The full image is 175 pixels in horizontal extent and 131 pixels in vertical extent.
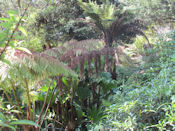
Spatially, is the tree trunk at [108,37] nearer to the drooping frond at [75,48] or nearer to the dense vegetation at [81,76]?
the dense vegetation at [81,76]

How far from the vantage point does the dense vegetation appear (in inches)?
47.5

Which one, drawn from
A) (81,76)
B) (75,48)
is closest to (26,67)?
(81,76)

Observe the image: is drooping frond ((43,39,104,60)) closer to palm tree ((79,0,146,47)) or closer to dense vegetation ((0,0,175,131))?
dense vegetation ((0,0,175,131))

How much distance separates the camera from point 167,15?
12.3 m

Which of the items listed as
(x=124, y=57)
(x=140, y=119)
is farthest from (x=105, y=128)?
(x=124, y=57)

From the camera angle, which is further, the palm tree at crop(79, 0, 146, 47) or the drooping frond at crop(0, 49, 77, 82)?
the palm tree at crop(79, 0, 146, 47)

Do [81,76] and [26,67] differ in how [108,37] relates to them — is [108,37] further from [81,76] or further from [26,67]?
[26,67]

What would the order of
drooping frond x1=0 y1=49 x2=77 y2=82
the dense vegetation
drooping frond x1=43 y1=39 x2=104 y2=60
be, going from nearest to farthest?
the dense vegetation
drooping frond x1=0 y1=49 x2=77 y2=82
drooping frond x1=43 y1=39 x2=104 y2=60

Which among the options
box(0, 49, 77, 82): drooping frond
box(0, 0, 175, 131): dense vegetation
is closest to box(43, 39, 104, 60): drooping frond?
box(0, 0, 175, 131): dense vegetation

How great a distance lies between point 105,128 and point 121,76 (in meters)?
2.23

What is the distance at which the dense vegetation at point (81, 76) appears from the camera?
1207 millimetres

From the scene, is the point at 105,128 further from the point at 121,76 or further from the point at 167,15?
the point at 167,15

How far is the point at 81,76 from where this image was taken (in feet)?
8.07

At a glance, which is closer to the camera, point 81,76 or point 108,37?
point 81,76
